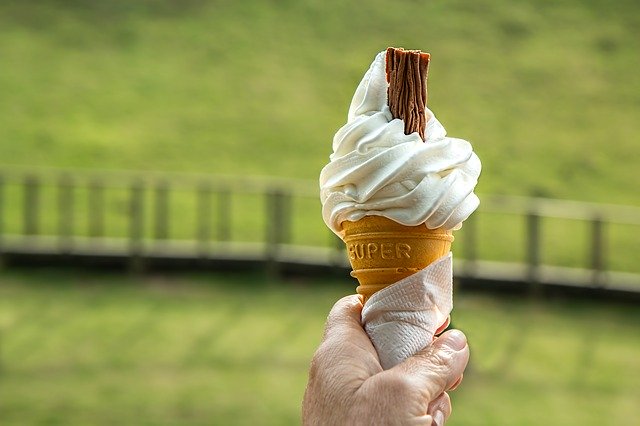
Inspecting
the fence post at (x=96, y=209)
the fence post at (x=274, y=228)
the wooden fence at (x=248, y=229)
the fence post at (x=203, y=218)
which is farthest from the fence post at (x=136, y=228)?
the fence post at (x=274, y=228)

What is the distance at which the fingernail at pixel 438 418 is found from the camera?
199 cm

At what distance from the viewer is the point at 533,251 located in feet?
36.6

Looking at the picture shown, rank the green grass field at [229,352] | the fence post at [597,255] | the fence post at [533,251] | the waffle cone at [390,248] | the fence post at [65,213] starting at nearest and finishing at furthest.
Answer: the waffle cone at [390,248], the green grass field at [229,352], the fence post at [533,251], the fence post at [597,255], the fence post at [65,213]

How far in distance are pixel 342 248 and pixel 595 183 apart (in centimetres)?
313

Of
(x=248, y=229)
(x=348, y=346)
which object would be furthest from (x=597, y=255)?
(x=348, y=346)

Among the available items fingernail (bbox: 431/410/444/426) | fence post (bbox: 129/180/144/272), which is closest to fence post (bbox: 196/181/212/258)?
fence post (bbox: 129/180/144/272)

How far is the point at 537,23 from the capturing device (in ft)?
53.3

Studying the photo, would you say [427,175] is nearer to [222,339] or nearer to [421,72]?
[421,72]

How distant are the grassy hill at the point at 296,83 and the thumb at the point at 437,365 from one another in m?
10.9

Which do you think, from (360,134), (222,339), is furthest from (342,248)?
(360,134)

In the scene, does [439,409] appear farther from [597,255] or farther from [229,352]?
[597,255]

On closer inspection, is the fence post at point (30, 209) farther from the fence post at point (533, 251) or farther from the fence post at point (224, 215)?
the fence post at point (533, 251)

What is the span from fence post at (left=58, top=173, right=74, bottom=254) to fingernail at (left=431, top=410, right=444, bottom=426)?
9.92 m

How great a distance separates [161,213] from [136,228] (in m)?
0.78
